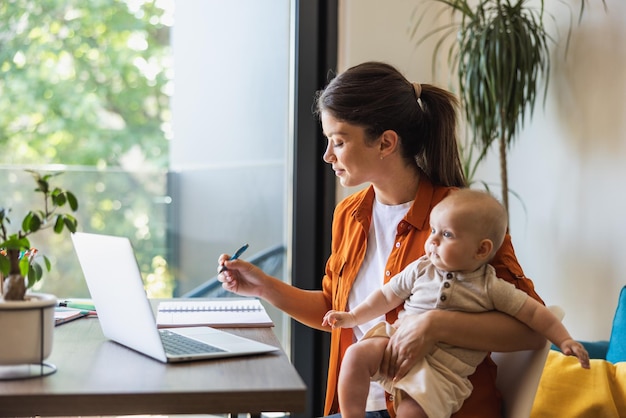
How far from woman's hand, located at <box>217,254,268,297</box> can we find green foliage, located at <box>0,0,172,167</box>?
1.97m

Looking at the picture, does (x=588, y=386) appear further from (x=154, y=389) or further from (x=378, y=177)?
(x=154, y=389)

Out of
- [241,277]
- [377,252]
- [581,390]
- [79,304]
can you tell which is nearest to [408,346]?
[377,252]

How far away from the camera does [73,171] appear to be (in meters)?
3.50

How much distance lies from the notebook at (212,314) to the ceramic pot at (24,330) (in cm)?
49

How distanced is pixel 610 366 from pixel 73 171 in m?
2.41

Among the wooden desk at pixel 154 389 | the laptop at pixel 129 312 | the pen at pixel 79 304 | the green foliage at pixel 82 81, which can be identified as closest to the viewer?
the wooden desk at pixel 154 389

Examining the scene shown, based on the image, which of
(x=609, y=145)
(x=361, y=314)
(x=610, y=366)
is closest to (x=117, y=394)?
(x=361, y=314)

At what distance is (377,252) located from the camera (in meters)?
1.92

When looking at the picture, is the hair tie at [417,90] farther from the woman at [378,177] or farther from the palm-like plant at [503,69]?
the palm-like plant at [503,69]

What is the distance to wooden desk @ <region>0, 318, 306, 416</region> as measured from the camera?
1.21 m

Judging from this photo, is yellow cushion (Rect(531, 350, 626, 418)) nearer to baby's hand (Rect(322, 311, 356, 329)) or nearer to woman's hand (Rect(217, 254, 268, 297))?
baby's hand (Rect(322, 311, 356, 329))

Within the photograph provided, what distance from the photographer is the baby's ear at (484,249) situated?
1574 millimetres

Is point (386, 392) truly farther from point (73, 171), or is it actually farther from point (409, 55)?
point (73, 171)

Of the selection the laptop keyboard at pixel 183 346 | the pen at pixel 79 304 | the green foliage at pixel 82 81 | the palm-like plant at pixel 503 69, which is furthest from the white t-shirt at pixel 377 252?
the green foliage at pixel 82 81
